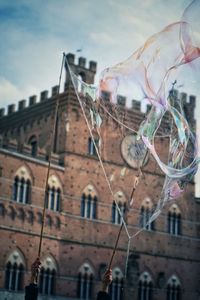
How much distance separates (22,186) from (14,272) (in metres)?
4.04

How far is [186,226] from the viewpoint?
124 ft

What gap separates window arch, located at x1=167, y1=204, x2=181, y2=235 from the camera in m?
37.3

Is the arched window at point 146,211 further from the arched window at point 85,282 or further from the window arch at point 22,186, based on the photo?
the window arch at point 22,186

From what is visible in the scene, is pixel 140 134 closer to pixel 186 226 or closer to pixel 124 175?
pixel 124 175

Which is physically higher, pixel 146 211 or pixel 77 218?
pixel 146 211

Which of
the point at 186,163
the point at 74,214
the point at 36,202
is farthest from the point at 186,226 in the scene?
the point at 186,163

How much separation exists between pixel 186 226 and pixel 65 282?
907 cm

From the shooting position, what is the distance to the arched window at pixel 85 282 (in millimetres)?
32750

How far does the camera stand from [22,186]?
31.3m

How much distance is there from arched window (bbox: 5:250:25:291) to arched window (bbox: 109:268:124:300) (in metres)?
5.67

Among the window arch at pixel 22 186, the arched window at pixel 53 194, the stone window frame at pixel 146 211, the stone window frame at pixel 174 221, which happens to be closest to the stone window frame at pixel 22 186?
the window arch at pixel 22 186

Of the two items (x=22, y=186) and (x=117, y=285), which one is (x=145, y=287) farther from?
(x=22, y=186)

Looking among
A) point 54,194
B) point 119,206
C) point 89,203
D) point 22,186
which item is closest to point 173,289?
point 119,206

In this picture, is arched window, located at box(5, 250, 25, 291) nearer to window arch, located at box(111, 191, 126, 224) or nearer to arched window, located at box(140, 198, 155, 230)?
window arch, located at box(111, 191, 126, 224)
